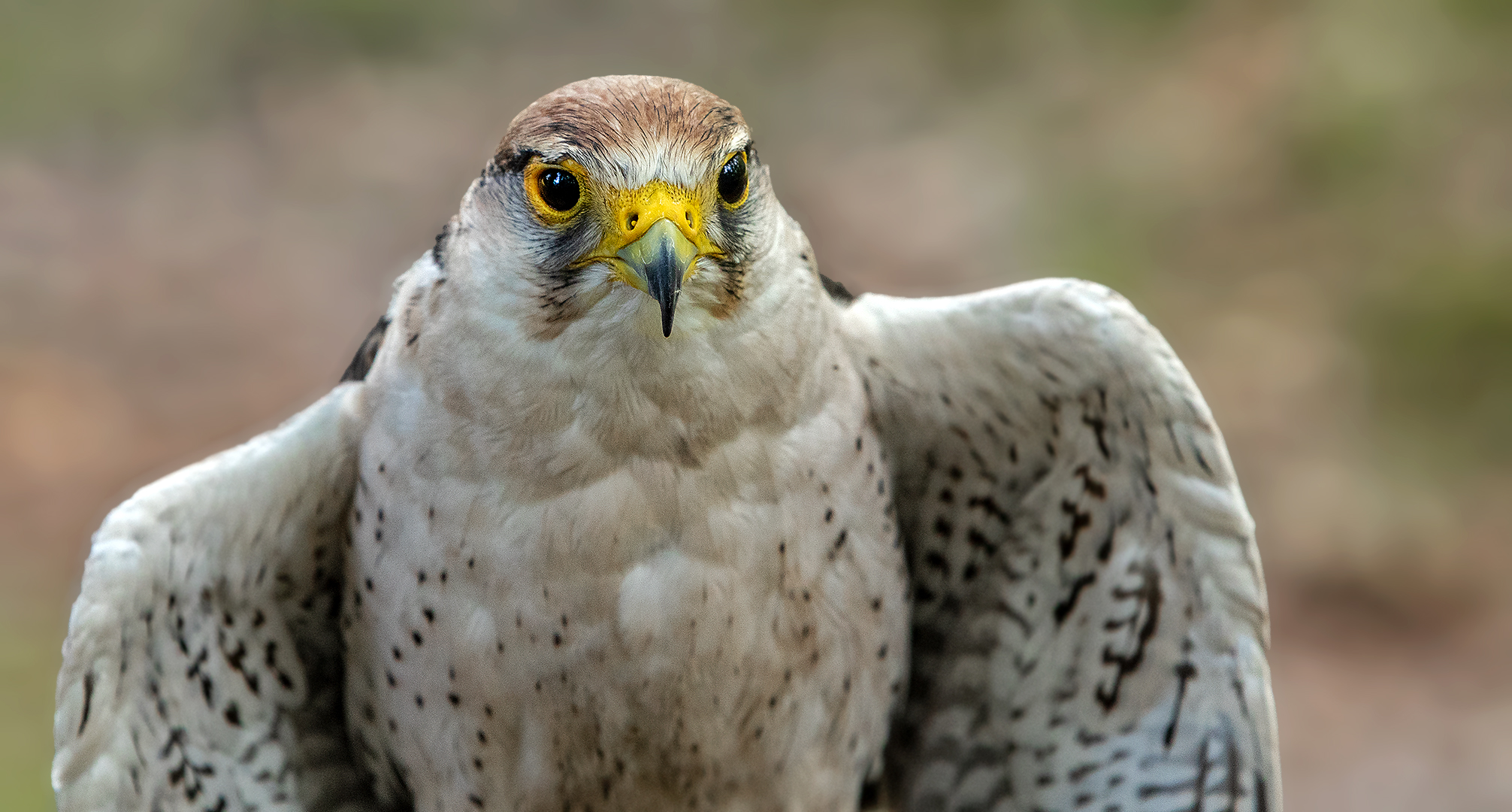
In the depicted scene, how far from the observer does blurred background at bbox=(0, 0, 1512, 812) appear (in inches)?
194

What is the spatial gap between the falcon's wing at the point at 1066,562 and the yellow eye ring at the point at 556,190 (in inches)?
23.8

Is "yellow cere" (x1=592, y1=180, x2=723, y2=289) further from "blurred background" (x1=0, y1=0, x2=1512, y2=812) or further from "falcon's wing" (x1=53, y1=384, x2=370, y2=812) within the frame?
"blurred background" (x1=0, y1=0, x2=1512, y2=812)

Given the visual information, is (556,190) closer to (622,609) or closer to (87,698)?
(622,609)

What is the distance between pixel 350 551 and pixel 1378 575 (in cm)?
391

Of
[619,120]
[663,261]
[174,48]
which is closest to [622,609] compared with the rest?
[663,261]

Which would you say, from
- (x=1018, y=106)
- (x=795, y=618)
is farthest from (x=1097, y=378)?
(x=1018, y=106)

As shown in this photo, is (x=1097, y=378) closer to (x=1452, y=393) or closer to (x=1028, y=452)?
(x=1028, y=452)

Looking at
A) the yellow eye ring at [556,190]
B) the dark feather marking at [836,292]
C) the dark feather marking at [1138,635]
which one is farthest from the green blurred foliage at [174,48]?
the dark feather marking at [1138,635]

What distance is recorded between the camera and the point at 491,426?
1.94m

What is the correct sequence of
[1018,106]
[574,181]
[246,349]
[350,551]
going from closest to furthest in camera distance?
[574,181], [350,551], [246,349], [1018,106]

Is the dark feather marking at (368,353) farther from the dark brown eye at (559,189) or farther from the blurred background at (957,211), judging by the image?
the blurred background at (957,211)

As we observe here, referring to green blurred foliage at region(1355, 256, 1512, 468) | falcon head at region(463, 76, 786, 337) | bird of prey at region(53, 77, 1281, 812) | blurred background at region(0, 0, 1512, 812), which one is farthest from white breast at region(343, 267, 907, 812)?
green blurred foliage at region(1355, 256, 1512, 468)

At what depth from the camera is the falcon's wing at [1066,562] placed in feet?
7.10

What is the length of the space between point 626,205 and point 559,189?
0.12 m
